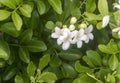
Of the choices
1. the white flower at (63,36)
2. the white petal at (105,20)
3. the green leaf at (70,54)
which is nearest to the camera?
the white petal at (105,20)

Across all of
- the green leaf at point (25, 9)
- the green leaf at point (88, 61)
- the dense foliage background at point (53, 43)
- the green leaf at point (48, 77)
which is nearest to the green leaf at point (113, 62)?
the dense foliage background at point (53, 43)

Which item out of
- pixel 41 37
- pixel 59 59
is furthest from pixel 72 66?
pixel 41 37

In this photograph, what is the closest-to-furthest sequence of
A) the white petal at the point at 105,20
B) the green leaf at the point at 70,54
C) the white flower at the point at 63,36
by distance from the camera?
1. the white petal at the point at 105,20
2. the white flower at the point at 63,36
3. the green leaf at the point at 70,54

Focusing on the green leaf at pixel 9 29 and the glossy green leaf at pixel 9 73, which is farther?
the glossy green leaf at pixel 9 73

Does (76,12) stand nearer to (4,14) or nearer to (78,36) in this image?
(78,36)

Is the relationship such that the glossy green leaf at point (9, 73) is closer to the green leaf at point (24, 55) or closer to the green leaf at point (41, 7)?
the green leaf at point (24, 55)

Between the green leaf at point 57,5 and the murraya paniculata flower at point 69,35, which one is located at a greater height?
the green leaf at point 57,5

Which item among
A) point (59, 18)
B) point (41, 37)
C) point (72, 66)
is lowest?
point (72, 66)

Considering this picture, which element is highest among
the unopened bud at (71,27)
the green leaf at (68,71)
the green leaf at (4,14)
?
the green leaf at (4,14)

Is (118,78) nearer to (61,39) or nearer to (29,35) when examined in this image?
(61,39)
